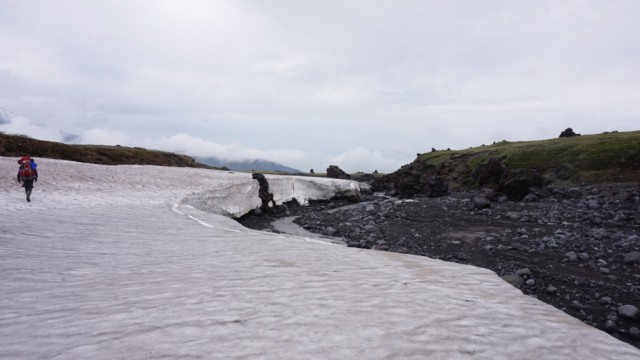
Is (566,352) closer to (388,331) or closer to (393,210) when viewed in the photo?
(388,331)

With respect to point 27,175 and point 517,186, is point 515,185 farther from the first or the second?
point 27,175

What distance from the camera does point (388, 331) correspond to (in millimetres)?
3178

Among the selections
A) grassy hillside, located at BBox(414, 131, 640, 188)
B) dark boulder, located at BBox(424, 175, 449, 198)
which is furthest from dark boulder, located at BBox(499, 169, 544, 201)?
grassy hillside, located at BBox(414, 131, 640, 188)

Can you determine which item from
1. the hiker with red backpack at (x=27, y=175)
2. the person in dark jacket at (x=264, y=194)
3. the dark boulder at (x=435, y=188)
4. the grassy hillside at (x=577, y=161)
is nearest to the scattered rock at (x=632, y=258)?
the person in dark jacket at (x=264, y=194)

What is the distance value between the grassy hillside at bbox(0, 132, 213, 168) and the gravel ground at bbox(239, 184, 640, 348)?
2828 centimetres

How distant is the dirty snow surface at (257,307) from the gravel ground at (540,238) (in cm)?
507

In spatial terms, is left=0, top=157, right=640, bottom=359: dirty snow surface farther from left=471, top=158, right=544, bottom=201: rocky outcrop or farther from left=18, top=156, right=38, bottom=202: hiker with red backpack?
left=471, top=158, right=544, bottom=201: rocky outcrop

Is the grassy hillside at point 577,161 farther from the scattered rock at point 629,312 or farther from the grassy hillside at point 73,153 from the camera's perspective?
the grassy hillside at point 73,153

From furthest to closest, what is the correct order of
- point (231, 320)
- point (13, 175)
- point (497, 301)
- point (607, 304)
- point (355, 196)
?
point (355, 196)
point (13, 175)
point (607, 304)
point (497, 301)
point (231, 320)

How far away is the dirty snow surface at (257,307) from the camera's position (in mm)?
2877

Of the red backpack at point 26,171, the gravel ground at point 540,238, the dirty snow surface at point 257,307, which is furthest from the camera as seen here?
the red backpack at point 26,171

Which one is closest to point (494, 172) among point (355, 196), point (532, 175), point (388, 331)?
point (532, 175)

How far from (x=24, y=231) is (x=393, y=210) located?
20338mm

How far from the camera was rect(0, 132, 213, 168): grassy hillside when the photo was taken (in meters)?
38.8
